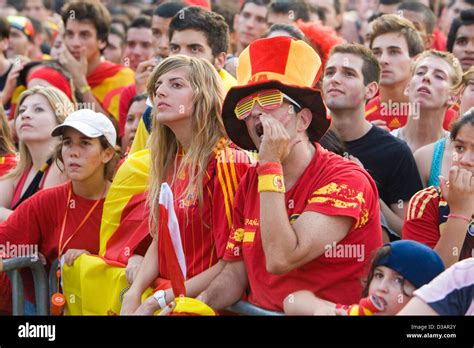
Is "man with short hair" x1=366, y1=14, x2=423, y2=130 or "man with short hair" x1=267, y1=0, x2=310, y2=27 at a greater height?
"man with short hair" x1=267, y1=0, x2=310, y2=27

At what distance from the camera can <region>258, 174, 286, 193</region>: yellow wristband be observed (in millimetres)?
4926

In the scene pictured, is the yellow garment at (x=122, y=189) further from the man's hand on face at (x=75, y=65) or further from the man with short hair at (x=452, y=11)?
the man with short hair at (x=452, y=11)

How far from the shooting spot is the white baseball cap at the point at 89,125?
22.1 feet

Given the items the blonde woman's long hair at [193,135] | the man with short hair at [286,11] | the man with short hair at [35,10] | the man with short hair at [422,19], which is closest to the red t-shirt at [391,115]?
the man with short hair at [422,19]

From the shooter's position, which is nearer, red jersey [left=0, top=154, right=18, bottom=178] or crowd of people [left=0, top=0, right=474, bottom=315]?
crowd of people [left=0, top=0, right=474, bottom=315]

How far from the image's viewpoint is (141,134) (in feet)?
23.6

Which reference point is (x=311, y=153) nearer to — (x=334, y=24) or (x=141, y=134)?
(x=141, y=134)

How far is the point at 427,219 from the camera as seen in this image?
5.34 metres

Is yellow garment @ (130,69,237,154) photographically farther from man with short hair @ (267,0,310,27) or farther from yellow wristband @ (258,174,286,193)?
man with short hair @ (267,0,310,27)

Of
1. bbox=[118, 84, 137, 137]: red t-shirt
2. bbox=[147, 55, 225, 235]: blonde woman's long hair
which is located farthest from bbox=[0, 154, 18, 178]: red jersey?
bbox=[147, 55, 225, 235]: blonde woman's long hair

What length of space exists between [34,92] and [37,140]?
0.39 metres
